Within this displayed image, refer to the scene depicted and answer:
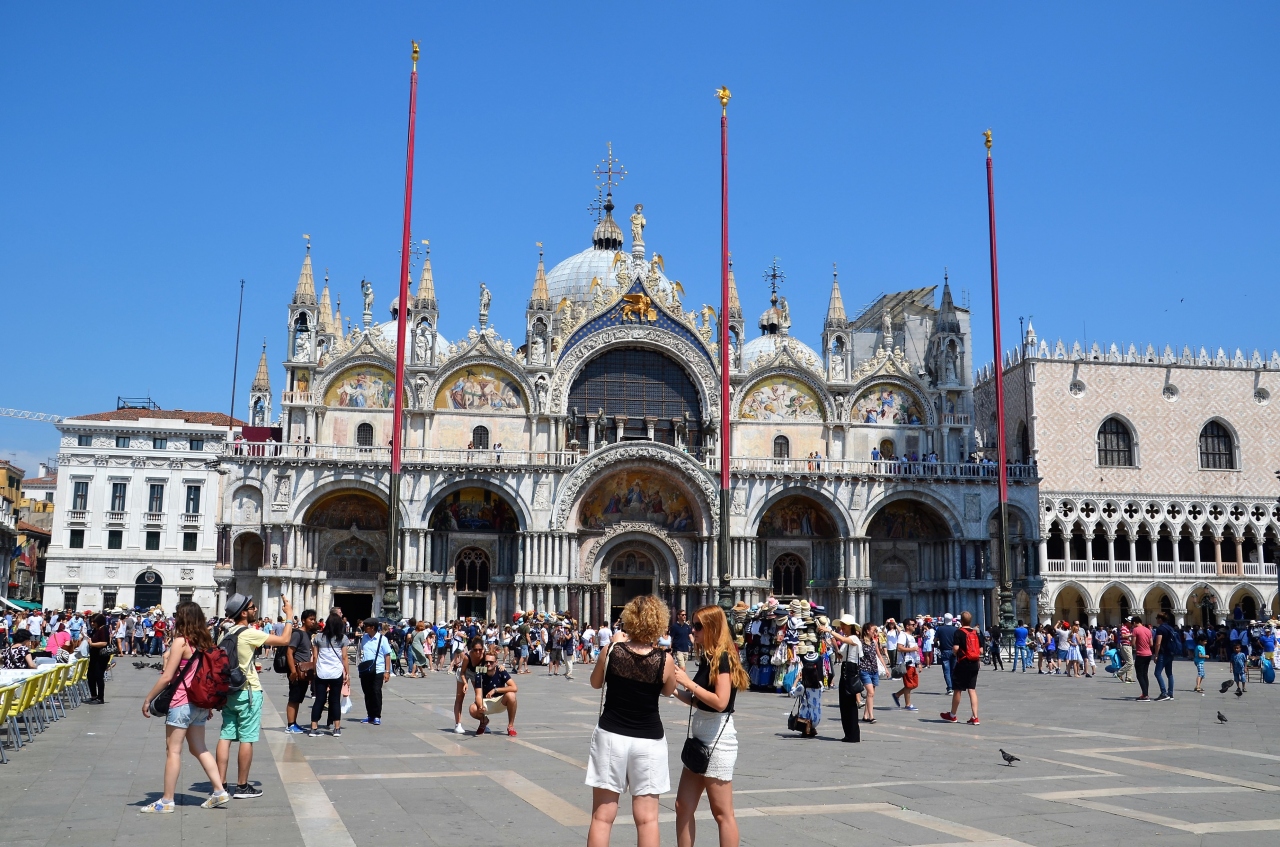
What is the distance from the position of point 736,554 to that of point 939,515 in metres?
8.57

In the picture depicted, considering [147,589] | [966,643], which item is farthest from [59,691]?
[147,589]

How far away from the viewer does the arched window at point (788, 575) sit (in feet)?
155

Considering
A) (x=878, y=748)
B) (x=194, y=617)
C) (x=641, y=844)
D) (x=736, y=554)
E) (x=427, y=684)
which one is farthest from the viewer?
(x=736, y=554)

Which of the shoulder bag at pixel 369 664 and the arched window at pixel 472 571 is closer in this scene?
the shoulder bag at pixel 369 664

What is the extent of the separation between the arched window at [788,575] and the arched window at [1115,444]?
14.8 meters

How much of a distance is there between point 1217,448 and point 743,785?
1899 inches

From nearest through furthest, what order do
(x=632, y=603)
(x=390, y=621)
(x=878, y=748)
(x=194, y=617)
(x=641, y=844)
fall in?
(x=641, y=844)
(x=632, y=603)
(x=194, y=617)
(x=878, y=748)
(x=390, y=621)

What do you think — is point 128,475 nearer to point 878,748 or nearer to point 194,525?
point 194,525

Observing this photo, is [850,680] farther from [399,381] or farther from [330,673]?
[399,381]

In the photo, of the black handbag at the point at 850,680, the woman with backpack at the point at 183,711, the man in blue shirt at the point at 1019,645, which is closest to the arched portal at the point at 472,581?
the man in blue shirt at the point at 1019,645

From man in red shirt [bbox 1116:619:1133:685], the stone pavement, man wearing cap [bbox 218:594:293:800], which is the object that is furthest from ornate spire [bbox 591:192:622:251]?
man wearing cap [bbox 218:594:293:800]

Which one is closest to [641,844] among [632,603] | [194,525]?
[632,603]

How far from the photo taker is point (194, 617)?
998 cm

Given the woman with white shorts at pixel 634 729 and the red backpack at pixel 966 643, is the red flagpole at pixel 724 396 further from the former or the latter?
the woman with white shorts at pixel 634 729
